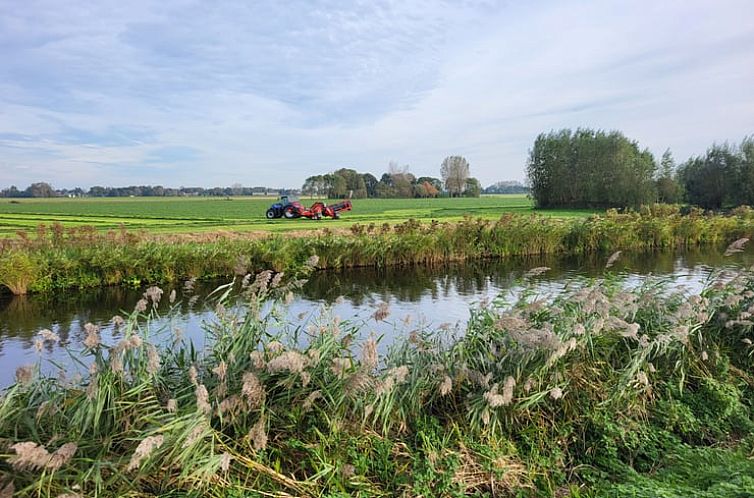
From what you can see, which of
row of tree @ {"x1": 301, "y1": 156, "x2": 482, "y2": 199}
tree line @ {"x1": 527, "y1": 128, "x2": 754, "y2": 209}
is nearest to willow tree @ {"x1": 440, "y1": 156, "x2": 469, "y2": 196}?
row of tree @ {"x1": 301, "y1": 156, "x2": 482, "y2": 199}

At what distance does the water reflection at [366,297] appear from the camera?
29.0 ft

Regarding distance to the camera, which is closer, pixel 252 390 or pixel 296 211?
pixel 252 390

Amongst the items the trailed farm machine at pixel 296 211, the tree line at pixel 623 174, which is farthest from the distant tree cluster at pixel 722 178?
the trailed farm machine at pixel 296 211

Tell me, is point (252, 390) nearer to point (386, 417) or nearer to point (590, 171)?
point (386, 417)

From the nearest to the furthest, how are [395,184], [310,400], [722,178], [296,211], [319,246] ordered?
[310,400], [319,246], [296,211], [722,178], [395,184]

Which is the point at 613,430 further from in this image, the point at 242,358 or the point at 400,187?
the point at 400,187

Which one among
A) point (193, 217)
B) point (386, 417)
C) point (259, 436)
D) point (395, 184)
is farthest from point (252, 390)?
point (395, 184)

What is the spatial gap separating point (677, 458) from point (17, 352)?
929 centimetres

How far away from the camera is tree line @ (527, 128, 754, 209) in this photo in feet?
139

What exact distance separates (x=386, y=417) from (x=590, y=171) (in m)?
50.4

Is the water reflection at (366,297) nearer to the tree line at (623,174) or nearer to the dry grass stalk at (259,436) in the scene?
the dry grass stalk at (259,436)

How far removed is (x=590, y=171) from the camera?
4919 centimetres

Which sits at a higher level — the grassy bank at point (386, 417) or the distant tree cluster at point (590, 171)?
the distant tree cluster at point (590, 171)

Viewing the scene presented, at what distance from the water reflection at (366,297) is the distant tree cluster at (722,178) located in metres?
27.3
